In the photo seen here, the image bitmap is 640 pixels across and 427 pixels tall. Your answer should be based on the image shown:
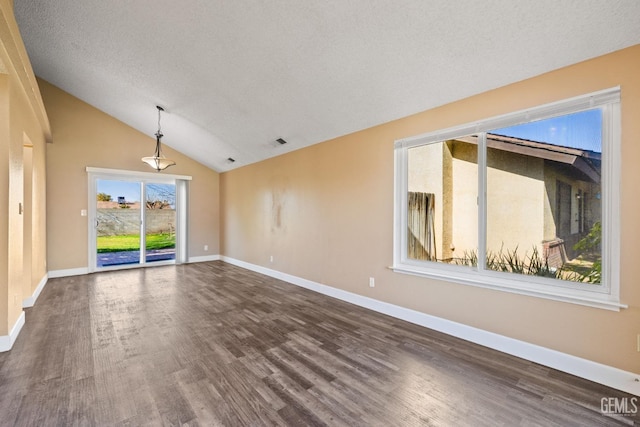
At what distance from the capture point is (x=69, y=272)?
5.57m

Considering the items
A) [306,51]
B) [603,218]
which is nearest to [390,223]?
[603,218]

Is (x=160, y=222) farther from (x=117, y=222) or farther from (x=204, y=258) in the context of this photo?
(x=204, y=258)

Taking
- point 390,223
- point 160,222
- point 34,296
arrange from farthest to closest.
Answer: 1. point 160,222
2. point 34,296
3. point 390,223

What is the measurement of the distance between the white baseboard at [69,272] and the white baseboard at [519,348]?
549 cm

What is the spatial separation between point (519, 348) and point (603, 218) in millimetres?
1262

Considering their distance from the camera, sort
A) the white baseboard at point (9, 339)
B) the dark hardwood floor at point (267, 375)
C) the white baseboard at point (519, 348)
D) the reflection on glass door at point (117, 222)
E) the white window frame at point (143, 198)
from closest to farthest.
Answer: the dark hardwood floor at point (267, 375) → the white baseboard at point (519, 348) → the white baseboard at point (9, 339) → the white window frame at point (143, 198) → the reflection on glass door at point (117, 222)

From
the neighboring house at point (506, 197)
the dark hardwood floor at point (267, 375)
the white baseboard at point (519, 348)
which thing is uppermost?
the neighboring house at point (506, 197)

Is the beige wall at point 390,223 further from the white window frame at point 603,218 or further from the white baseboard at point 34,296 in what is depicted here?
the white baseboard at point 34,296

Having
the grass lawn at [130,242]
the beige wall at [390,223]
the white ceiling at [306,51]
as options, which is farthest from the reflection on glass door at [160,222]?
the white ceiling at [306,51]

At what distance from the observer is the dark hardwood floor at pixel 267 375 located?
172 centimetres

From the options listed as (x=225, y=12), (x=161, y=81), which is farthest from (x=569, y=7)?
(x=161, y=81)

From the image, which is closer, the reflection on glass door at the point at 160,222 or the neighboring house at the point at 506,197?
the neighboring house at the point at 506,197

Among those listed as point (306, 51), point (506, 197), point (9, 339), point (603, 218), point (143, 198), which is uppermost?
point (306, 51)

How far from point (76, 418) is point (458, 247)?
11.1ft
